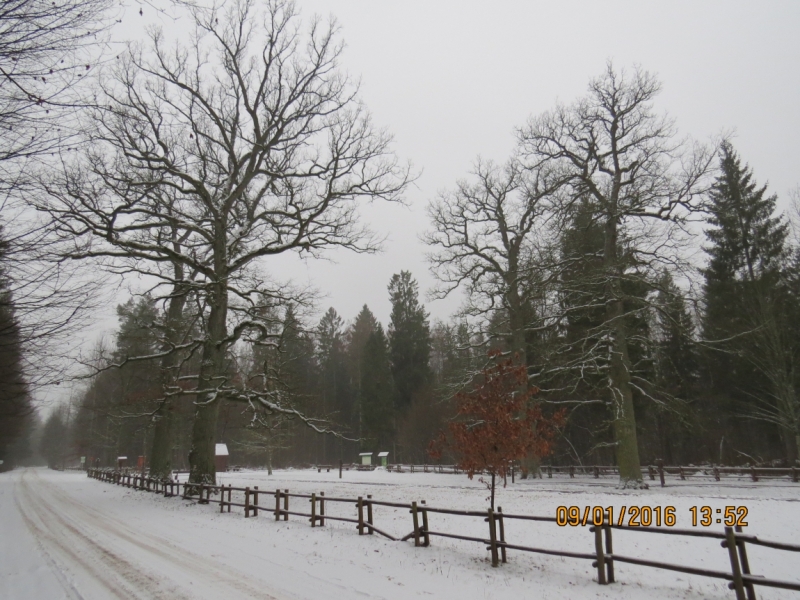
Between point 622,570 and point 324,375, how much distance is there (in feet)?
188

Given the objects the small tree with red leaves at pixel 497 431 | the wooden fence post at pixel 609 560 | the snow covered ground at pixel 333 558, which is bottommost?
the snow covered ground at pixel 333 558

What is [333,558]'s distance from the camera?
9500mm

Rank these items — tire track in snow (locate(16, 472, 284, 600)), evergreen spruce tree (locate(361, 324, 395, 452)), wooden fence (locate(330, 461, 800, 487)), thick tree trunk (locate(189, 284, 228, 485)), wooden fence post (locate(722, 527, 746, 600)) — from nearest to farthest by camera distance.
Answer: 1. wooden fence post (locate(722, 527, 746, 600))
2. tire track in snow (locate(16, 472, 284, 600))
3. thick tree trunk (locate(189, 284, 228, 485))
4. wooden fence (locate(330, 461, 800, 487))
5. evergreen spruce tree (locate(361, 324, 395, 452))

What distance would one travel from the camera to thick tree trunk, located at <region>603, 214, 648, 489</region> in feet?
64.2

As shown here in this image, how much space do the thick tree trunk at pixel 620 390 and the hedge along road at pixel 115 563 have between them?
15.8 m

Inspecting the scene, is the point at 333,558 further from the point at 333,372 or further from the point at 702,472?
the point at 333,372

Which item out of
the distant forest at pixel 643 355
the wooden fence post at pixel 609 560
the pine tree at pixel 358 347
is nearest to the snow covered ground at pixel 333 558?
the wooden fence post at pixel 609 560

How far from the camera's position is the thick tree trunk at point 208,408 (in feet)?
62.6

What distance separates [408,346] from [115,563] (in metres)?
48.8

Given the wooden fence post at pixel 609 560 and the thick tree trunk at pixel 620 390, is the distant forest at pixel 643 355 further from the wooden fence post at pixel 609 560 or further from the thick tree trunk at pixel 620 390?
the wooden fence post at pixel 609 560

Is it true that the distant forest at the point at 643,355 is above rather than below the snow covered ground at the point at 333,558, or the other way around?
above

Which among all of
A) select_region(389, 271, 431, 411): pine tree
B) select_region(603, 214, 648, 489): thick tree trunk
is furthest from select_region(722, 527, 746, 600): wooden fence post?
select_region(389, 271, 431, 411): pine tree

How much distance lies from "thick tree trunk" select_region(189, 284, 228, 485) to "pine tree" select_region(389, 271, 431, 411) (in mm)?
37148

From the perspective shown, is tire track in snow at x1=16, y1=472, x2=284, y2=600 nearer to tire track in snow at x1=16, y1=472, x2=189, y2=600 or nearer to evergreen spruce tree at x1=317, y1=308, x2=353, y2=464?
tire track in snow at x1=16, y1=472, x2=189, y2=600
